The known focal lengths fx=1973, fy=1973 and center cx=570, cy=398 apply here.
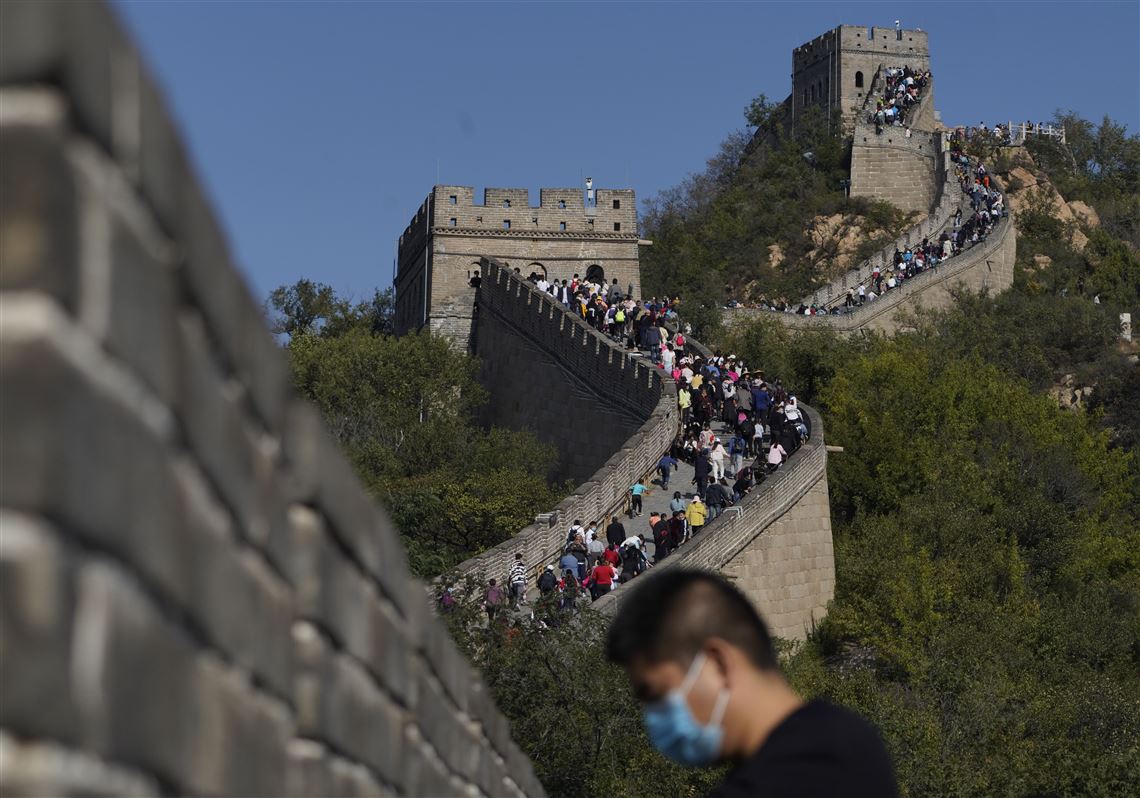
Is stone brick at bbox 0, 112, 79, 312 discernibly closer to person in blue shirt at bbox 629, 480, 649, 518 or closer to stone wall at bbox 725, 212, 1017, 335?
person in blue shirt at bbox 629, 480, 649, 518

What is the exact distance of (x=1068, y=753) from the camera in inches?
874

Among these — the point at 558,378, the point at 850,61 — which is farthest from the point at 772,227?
the point at 558,378

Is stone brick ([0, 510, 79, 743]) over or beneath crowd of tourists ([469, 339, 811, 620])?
beneath

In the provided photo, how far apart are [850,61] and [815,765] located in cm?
7193

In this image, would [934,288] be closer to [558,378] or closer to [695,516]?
[558,378]

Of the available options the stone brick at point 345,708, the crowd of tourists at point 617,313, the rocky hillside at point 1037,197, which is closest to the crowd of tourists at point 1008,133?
the rocky hillside at point 1037,197

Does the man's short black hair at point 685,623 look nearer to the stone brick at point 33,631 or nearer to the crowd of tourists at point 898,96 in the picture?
the stone brick at point 33,631

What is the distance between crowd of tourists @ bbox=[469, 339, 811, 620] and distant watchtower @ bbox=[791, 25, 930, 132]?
1507 inches

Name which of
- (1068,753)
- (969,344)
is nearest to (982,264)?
(969,344)

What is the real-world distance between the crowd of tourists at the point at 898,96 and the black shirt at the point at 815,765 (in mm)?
64551

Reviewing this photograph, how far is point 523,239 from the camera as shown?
50.9m

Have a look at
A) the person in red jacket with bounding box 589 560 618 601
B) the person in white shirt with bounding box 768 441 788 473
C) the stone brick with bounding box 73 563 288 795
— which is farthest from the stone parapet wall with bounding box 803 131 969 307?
the stone brick with bounding box 73 563 288 795

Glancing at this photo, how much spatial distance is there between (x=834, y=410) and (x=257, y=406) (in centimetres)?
3419

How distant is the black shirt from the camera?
122 inches
